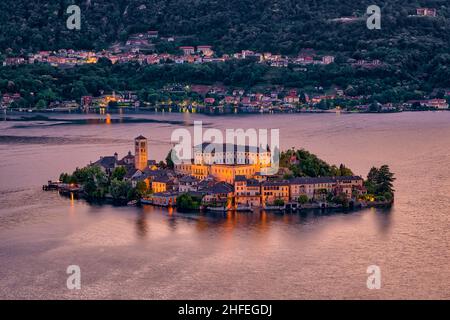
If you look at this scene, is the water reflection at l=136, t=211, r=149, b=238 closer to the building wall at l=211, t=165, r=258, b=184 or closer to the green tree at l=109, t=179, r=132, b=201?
the green tree at l=109, t=179, r=132, b=201

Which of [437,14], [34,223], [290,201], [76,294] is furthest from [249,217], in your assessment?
[437,14]

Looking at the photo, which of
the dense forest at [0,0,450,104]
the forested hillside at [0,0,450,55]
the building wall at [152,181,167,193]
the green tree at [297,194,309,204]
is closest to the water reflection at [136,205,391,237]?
the green tree at [297,194,309,204]

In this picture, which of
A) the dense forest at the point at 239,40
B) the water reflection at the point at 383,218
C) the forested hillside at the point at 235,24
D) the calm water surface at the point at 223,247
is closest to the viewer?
the calm water surface at the point at 223,247

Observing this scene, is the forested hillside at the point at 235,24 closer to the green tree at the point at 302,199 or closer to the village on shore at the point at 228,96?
the village on shore at the point at 228,96

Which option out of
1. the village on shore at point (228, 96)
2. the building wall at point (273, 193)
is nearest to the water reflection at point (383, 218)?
the building wall at point (273, 193)

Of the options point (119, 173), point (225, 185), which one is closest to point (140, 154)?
point (119, 173)

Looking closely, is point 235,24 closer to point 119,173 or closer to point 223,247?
point 119,173
